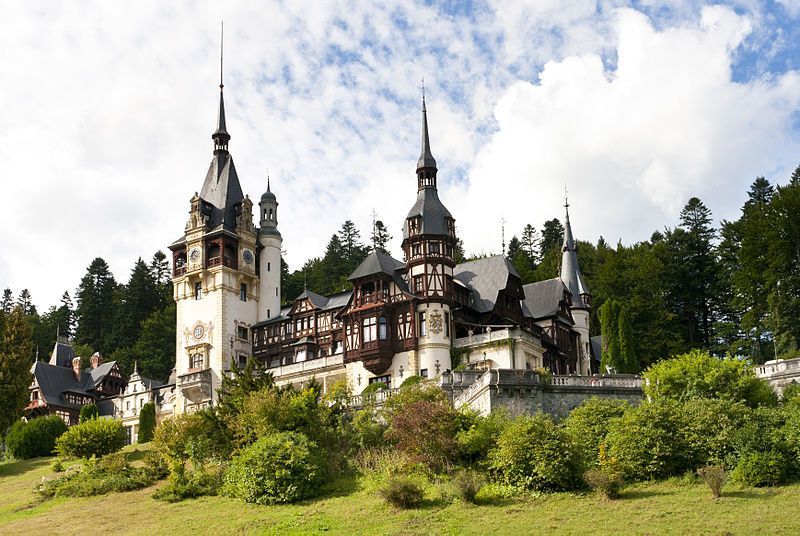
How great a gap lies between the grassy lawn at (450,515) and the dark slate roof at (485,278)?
2611 centimetres

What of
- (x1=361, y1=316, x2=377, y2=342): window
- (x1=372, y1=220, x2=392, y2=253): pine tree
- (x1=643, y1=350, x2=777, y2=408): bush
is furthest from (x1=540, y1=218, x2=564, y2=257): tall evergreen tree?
(x1=643, y1=350, x2=777, y2=408): bush

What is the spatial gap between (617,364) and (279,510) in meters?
29.3

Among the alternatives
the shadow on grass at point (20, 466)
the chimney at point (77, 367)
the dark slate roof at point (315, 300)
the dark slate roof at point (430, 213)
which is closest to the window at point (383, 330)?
the dark slate roof at point (430, 213)

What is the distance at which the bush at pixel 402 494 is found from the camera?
3553 cm

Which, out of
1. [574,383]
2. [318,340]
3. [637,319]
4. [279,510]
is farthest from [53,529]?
[637,319]

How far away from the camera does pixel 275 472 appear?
1558 inches

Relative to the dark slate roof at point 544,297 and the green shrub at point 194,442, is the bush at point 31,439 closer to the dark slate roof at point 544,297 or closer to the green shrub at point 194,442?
the green shrub at point 194,442

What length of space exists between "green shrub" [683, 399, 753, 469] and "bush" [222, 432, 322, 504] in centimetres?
1364

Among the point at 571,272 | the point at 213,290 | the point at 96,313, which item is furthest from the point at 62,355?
the point at 571,272

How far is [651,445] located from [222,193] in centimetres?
4710

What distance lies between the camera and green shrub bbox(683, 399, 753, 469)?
120ft

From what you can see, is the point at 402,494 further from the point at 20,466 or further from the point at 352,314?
the point at 20,466

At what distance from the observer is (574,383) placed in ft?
149

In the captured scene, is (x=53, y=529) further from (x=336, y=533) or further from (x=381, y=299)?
(x=381, y=299)
